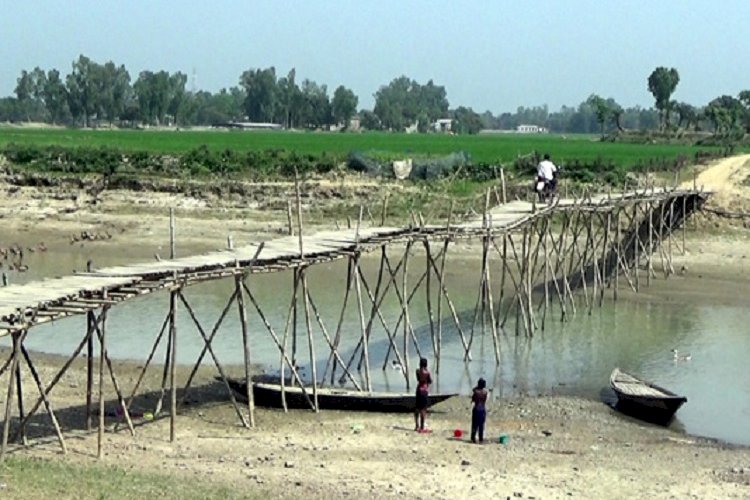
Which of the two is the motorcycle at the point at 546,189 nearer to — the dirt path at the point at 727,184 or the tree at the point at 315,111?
the dirt path at the point at 727,184

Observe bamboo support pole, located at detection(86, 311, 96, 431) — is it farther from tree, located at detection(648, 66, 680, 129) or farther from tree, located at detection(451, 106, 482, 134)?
tree, located at detection(451, 106, 482, 134)

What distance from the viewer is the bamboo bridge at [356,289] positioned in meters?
15.6

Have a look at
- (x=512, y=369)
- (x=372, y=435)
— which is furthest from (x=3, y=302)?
(x=512, y=369)

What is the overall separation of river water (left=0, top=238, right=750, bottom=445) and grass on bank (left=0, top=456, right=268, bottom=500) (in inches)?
334

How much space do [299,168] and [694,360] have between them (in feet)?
85.4

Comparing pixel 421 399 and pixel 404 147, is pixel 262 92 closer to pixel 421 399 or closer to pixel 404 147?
pixel 404 147

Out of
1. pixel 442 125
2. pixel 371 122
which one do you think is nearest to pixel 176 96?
pixel 371 122

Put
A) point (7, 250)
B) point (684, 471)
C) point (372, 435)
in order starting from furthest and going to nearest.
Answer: point (7, 250), point (372, 435), point (684, 471)

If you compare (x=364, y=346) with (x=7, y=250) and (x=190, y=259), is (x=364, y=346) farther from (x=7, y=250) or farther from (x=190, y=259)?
(x=7, y=250)

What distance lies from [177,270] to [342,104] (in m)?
115

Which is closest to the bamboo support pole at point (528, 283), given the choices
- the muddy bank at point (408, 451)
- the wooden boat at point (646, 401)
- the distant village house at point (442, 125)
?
the wooden boat at point (646, 401)

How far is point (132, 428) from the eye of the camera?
16.6m

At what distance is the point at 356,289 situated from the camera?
66.8ft

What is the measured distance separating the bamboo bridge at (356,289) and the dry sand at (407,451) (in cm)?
40
